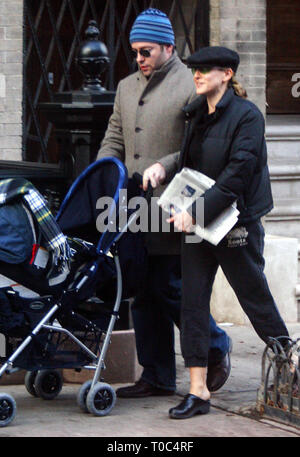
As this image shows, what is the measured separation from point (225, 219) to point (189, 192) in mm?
220

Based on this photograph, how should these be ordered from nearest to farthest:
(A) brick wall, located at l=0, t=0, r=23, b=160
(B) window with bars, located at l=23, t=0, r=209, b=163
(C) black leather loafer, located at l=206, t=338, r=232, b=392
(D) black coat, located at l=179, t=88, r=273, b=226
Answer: (D) black coat, located at l=179, t=88, r=273, b=226 < (C) black leather loafer, located at l=206, t=338, r=232, b=392 < (A) brick wall, located at l=0, t=0, r=23, b=160 < (B) window with bars, located at l=23, t=0, r=209, b=163

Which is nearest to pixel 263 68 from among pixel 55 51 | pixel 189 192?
pixel 55 51

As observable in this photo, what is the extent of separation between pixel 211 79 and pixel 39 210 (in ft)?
3.55

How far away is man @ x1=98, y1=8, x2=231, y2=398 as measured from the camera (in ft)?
20.3

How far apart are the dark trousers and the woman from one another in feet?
1.03

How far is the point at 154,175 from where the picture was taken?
588 cm

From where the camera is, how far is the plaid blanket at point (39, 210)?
18.3 ft

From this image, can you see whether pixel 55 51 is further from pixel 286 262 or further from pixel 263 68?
pixel 286 262

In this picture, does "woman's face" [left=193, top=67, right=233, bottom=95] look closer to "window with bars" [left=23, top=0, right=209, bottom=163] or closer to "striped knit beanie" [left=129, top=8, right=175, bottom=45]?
"striped knit beanie" [left=129, top=8, right=175, bottom=45]

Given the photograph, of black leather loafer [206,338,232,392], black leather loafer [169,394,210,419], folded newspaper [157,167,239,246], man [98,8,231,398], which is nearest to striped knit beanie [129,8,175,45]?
man [98,8,231,398]

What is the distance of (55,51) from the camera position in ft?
42.7

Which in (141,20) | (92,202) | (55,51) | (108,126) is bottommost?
(92,202)

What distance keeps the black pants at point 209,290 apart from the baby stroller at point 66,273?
315mm

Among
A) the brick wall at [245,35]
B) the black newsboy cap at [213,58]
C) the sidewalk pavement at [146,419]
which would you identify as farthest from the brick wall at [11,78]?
the black newsboy cap at [213,58]
